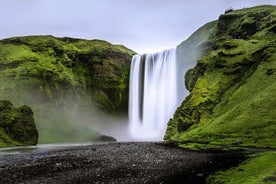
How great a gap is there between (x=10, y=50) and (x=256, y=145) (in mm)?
123140

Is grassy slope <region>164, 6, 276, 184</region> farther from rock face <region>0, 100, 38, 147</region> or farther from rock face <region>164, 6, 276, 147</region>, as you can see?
rock face <region>0, 100, 38, 147</region>

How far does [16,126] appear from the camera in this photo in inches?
3893

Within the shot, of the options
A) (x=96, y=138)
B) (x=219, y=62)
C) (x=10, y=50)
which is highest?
(x=10, y=50)

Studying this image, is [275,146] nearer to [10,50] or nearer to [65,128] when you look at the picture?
[65,128]

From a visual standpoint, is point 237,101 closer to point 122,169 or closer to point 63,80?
point 122,169

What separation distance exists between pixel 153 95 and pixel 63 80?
37.9m

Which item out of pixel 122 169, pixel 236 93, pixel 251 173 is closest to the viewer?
pixel 251 173

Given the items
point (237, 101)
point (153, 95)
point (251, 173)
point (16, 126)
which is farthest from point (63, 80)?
point (251, 173)

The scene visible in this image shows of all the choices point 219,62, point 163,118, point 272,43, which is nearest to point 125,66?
point 163,118

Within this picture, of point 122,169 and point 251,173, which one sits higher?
point 251,173

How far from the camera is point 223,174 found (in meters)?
33.9

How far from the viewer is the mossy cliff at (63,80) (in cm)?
12875

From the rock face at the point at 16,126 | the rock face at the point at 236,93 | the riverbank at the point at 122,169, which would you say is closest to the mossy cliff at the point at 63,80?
the rock face at the point at 16,126

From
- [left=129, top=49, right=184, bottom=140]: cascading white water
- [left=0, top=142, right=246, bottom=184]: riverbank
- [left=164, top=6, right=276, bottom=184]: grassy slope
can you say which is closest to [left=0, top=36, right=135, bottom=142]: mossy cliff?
[left=129, top=49, right=184, bottom=140]: cascading white water
